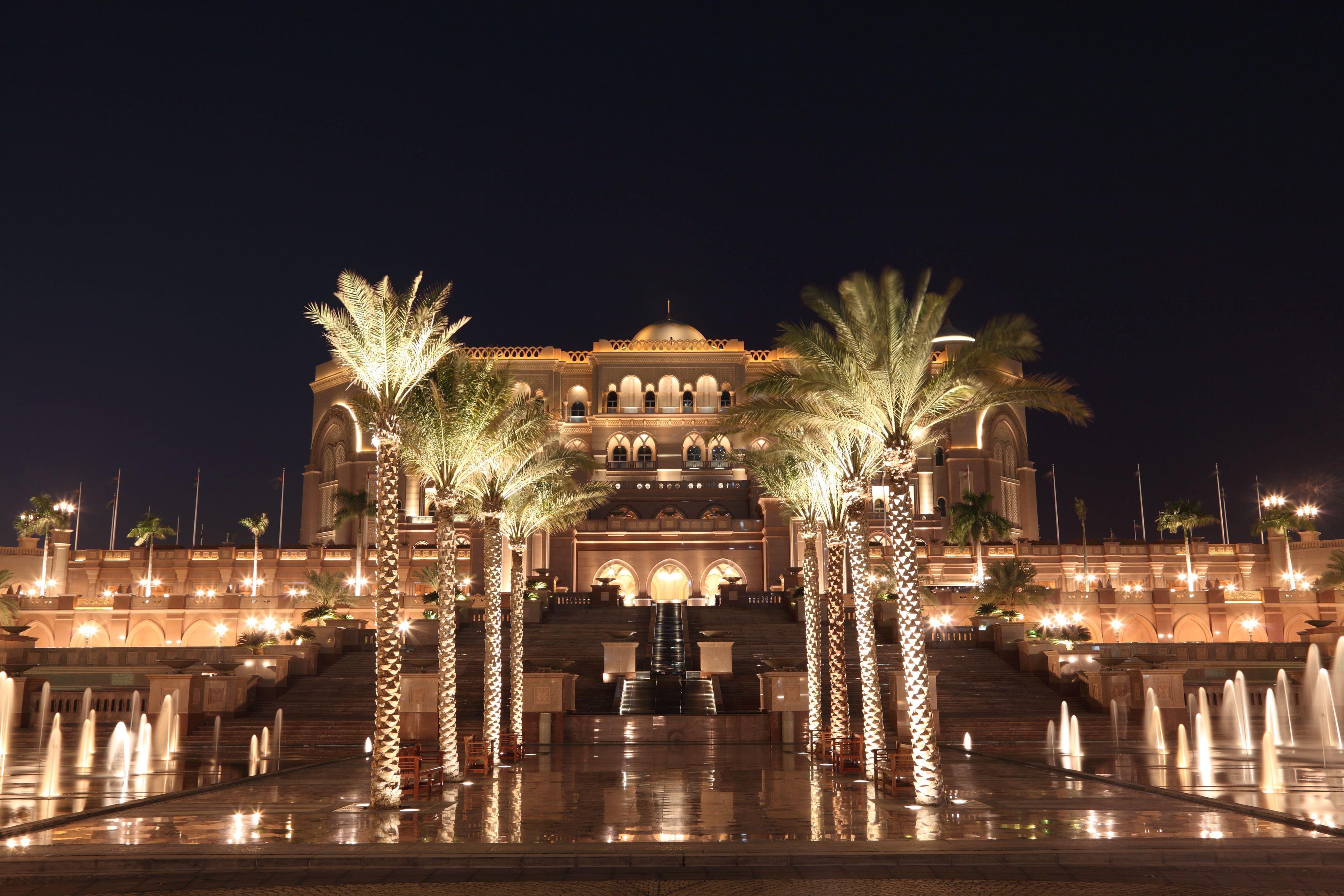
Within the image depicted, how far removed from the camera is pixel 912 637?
17.4 m

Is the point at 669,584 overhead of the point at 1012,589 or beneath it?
overhead

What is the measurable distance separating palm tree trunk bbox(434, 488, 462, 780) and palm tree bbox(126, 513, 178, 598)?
1722 inches

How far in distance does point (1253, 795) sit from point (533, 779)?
11858mm

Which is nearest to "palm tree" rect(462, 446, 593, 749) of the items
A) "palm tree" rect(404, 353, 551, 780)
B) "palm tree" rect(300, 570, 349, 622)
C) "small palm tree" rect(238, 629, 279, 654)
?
"palm tree" rect(404, 353, 551, 780)

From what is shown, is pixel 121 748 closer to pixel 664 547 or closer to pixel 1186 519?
pixel 664 547

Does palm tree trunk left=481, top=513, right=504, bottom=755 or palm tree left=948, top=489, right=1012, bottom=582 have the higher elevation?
palm tree left=948, top=489, right=1012, bottom=582

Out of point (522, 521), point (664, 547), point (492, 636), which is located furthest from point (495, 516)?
point (664, 547)

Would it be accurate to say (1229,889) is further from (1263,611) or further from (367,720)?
(1263,611)

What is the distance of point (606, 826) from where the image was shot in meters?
13.9

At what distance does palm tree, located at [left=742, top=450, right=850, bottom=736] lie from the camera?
22703 mm

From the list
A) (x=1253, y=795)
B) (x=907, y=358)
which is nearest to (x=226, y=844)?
(x=907, y=358)

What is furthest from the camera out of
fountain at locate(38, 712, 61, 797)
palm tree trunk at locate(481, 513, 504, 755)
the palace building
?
the palace building

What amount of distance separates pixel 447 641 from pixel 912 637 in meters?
9.20

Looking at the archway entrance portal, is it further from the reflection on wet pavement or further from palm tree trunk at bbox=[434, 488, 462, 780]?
the reflection on wet pavement
